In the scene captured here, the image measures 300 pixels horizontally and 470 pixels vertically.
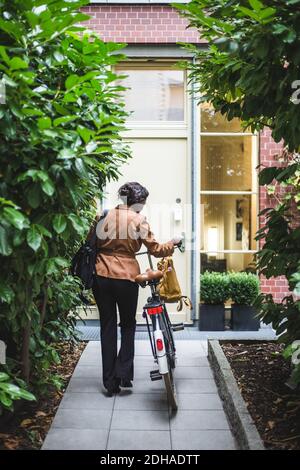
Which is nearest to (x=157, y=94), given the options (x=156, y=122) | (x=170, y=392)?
(x=156, y=122)

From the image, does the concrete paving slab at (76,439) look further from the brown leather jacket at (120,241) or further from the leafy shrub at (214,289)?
the leafy shrub at (214,289)

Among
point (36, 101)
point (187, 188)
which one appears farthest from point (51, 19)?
point (187, 188)

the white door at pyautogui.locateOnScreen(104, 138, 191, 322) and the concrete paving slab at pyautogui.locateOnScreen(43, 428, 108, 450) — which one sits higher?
the white door at pyautogui.locateOnScreen(104, 138, 191, 322)

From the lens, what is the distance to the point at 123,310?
4.85 m

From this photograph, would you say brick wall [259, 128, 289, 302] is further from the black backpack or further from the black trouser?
the black backpack

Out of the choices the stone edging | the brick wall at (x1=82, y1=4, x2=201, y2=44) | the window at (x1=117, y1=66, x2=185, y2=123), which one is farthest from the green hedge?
the brick wall at (x1=82, y1=4, x2=201, y2=44)

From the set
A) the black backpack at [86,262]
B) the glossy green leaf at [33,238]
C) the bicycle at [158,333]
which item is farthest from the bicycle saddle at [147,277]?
the glossy green leaf at [33,238]

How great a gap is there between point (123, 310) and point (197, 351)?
182 cm

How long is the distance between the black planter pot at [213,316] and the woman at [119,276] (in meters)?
2.91

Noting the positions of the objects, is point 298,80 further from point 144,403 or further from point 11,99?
point 144,403

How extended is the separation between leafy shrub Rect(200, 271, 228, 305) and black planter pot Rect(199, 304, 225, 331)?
0.07m

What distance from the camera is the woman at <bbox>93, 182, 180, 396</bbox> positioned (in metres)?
4.78

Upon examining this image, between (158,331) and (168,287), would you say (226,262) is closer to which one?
(168,287)

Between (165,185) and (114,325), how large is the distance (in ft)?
12.0
